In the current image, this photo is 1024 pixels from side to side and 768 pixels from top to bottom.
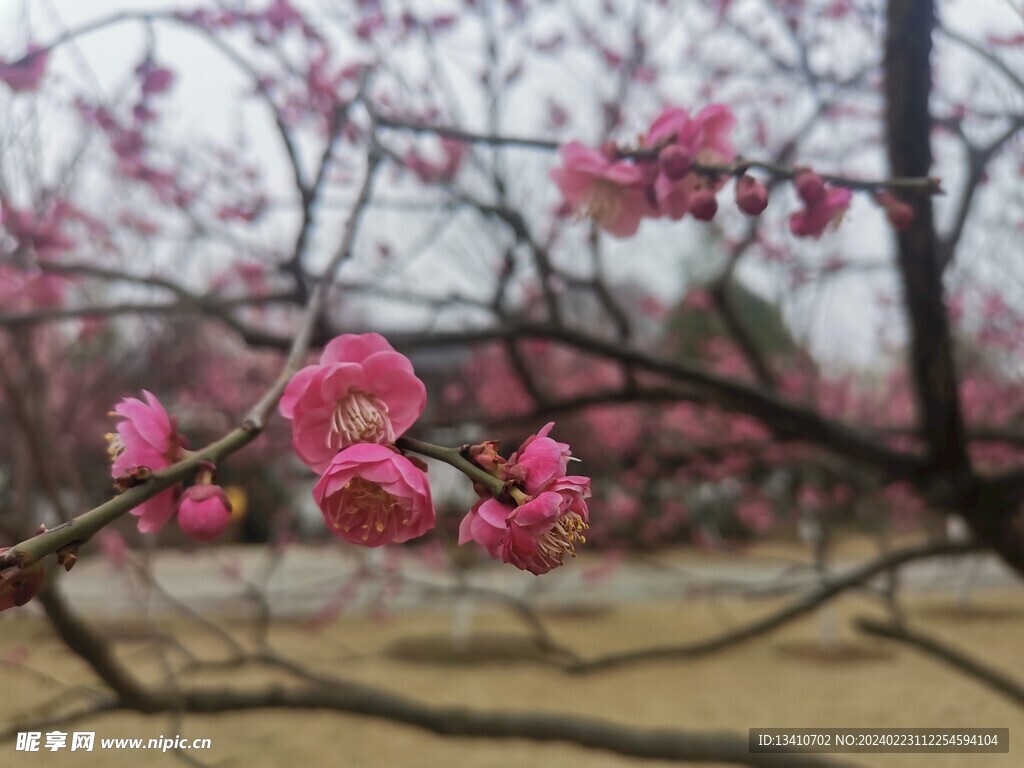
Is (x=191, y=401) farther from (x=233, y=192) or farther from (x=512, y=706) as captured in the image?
(x=512, y=706)

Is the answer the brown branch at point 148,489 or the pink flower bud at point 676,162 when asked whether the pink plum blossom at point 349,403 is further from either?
the pink flower bud at point 676,162

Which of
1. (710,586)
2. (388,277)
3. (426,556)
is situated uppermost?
(388,277)

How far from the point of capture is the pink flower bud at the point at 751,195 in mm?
604

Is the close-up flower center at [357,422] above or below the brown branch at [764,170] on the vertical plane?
below

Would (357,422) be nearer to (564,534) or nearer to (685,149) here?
(564,534)

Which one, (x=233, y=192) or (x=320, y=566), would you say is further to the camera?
(x=320, y=566)

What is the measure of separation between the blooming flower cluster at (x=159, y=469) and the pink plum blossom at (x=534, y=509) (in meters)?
0.14

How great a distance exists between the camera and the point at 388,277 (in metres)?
2.52

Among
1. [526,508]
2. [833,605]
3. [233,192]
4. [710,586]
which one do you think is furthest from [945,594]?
[526,508]

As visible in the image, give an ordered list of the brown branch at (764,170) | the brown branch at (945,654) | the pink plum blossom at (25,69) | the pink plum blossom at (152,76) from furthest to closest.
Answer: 1. the brown branch at (945,654)
2. the pink plum blossom at (152,76)
3. the pink plum blossom at (25,69)
4. the brown branch at (764,170)

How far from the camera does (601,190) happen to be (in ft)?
2.48

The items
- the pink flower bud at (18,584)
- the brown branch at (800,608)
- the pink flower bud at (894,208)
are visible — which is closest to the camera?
the pink flower bud at (18,584)

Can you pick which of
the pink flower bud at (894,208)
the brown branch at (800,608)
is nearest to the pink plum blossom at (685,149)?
the pink flower bud at (894,208)

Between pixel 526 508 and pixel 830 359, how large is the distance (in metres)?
4.41
